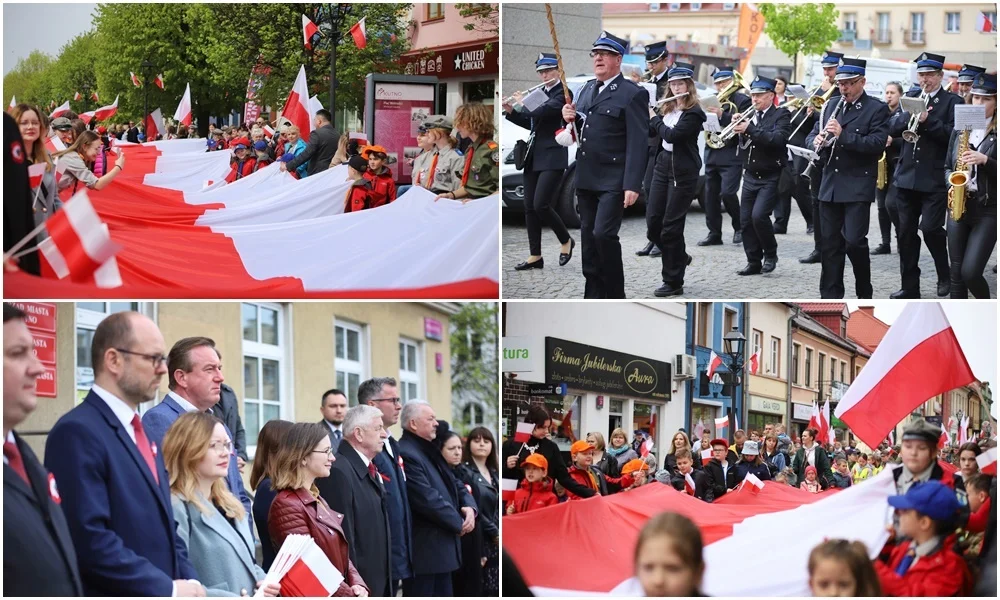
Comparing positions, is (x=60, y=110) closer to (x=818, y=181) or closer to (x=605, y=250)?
(x=605, y=250)

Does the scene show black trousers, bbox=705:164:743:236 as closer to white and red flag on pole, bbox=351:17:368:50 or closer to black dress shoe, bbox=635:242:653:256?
black dress shoe, bbox=635:242:653:256

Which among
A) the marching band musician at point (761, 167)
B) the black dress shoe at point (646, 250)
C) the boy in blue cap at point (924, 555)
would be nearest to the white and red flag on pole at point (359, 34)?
the black dress shoe at point (646, 250)

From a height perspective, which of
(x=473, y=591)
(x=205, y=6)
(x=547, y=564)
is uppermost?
(x=205, y=6)

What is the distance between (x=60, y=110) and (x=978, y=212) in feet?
19.1

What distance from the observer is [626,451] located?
617cm

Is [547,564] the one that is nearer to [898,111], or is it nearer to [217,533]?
[217,533]

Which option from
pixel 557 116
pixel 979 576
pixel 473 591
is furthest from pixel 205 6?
pixel 979 576

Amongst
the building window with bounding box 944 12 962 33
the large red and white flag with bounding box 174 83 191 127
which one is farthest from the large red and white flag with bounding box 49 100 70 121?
the building window with bounding box 944 12 962 33

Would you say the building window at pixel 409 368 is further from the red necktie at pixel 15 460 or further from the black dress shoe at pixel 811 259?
the red necktie at pixel 15 460

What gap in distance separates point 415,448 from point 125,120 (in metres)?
4.01

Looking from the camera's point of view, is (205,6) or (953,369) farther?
(205,6)

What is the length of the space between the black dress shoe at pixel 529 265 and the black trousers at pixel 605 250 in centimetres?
44

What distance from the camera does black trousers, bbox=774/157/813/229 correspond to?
1034 cm

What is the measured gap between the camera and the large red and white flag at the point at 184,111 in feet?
29.6
